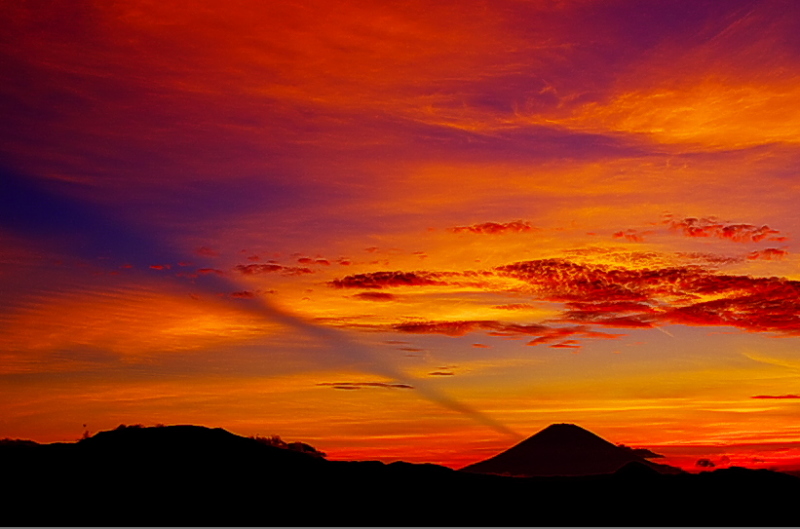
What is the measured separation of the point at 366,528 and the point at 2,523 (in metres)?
84.4

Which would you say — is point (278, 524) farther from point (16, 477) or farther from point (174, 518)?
point (16, 477)

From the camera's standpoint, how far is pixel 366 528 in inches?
7869

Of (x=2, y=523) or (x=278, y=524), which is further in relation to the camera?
(x=278, y=524)

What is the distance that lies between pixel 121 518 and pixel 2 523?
27.5 m

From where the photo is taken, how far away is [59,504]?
590 feet

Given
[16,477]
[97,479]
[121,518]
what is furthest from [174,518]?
[16,477]

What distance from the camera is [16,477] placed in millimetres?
186625

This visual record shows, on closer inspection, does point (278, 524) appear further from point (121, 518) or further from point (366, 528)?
point (121, 518)

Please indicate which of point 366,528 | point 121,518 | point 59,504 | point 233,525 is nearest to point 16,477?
point 59,504

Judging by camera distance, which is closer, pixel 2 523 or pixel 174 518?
pixel 2 523

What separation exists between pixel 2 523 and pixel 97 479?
4109 centimetres

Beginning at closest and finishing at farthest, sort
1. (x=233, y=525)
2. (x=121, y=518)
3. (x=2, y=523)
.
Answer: (x=2, y=523)
(x=121, y=518)
(x=233, y=525)

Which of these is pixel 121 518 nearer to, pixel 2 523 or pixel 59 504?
pixel 59 504

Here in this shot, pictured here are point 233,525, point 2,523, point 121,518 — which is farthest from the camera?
point 233,525
